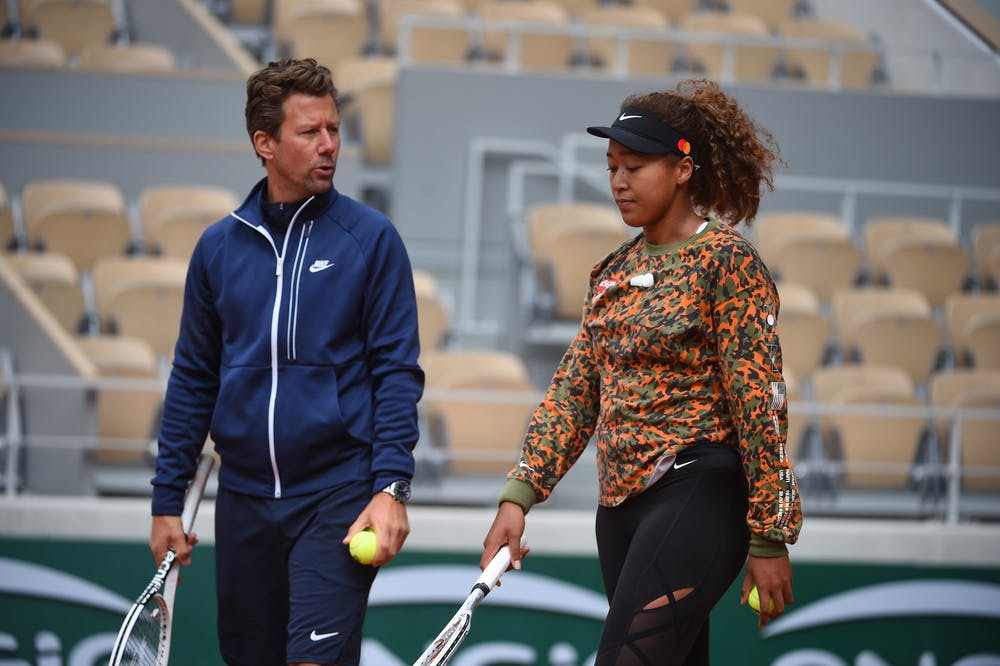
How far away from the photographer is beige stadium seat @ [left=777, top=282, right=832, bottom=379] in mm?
7160

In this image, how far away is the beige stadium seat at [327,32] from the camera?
10133mm

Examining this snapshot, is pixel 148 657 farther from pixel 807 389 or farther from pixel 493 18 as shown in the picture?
pixel 493 18

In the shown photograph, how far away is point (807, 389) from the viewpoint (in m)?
7.18

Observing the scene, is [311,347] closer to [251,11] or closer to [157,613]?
[157,613]

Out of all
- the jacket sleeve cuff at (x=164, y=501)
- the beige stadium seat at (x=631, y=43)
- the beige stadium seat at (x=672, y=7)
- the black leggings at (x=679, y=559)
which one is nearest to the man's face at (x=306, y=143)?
the jacket sleeve cuff at (x=164, y=501)

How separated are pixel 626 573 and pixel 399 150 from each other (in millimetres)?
6714

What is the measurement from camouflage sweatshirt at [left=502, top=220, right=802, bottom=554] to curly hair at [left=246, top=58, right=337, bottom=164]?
2.39 ft

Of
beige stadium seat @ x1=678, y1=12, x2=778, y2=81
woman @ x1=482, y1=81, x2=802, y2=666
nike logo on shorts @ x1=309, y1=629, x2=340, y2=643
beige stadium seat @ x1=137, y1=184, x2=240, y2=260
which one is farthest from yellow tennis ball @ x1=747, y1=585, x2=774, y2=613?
beige stadium seat @ x1=678, y1=12, x2=778, y2=81

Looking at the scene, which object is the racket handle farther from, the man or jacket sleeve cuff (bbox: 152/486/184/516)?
jacket sleeve cuff (bbox: 152/486/184/516)

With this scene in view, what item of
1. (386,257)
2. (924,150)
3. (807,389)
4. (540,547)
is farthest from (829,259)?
(386,257)

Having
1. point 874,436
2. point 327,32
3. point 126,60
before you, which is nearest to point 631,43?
point 327,32

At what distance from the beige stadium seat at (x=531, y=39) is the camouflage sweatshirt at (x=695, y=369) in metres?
7.35

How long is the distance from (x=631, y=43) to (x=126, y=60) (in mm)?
3668

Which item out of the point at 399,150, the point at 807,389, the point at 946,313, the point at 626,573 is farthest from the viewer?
the point at 399,150
